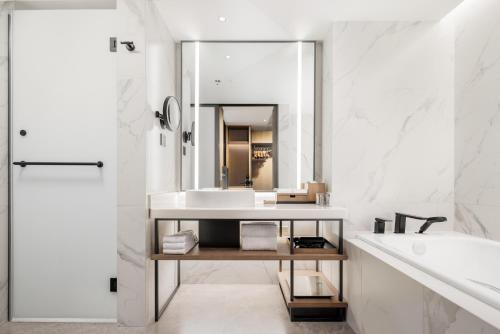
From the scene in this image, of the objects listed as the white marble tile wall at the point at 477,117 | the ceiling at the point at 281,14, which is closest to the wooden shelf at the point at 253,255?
the white marble tile wall at the point at 477,117

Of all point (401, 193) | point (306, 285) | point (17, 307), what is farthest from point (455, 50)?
point (17, 307)

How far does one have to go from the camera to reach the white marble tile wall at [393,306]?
1.02 meters

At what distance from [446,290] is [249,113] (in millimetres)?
1856

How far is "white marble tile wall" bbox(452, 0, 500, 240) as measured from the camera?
71.2 inches

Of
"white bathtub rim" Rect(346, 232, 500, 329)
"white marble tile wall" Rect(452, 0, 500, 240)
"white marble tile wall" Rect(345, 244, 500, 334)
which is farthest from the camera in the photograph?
"white marble tile wall" Rect(452, 0, 500, 240)

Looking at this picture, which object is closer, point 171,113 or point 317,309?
point 317,309

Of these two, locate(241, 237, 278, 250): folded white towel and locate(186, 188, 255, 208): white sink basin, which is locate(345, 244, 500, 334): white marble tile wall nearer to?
locate(241, 237, 278, 250): folded white towel

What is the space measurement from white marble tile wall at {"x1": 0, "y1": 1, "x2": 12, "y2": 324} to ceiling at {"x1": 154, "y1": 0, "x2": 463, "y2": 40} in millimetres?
1097

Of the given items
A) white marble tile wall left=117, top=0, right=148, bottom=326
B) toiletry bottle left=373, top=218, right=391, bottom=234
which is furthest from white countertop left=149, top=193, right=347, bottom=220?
toiletry bottle left=373, top=218, right=391, bottom=234

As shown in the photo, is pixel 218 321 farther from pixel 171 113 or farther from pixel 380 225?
pixel 171 113

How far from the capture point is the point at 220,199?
198 cm

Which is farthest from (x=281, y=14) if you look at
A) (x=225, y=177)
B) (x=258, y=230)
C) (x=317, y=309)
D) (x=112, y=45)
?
(x=317, y=309)

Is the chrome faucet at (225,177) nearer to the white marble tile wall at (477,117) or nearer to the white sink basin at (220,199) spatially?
the white sink basin at (220,199)

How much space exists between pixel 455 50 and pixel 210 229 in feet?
7.36
